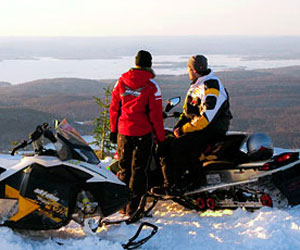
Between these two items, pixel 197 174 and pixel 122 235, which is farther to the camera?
pixel 197 174

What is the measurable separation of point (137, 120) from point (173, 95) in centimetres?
10040

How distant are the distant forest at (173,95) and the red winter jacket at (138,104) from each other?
62648mm

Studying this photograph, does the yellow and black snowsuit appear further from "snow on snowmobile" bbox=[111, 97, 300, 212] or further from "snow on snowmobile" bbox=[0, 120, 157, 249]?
"snow on snowmobile" bbox=[0, 120, 157, 249]

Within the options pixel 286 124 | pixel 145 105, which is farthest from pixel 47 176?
pixel 286 124

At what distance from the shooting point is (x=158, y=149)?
5.70m

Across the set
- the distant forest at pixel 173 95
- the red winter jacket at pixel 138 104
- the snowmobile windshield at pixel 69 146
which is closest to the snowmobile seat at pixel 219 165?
the red winter jacket at pixel 138 104

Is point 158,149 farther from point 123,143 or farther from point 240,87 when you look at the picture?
A: point 240,87

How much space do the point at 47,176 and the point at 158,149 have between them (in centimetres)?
166

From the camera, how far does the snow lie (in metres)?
4.45

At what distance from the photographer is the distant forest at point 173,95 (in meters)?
81.7

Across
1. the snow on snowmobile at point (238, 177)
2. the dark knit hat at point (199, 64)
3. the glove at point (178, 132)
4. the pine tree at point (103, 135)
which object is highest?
the dark knit hat at point (199, 64)

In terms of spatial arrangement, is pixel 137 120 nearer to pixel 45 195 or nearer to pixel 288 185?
pixel 45 195

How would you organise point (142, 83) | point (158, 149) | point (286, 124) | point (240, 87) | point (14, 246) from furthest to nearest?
1. point (240, 87)
2. point (286, 124)
3. point (158, 149)
4. point (142, 83)
5. point (14, 246)

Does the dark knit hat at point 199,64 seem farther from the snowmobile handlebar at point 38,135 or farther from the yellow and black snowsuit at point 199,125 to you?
the snowmobile handlebar at point 38,135
